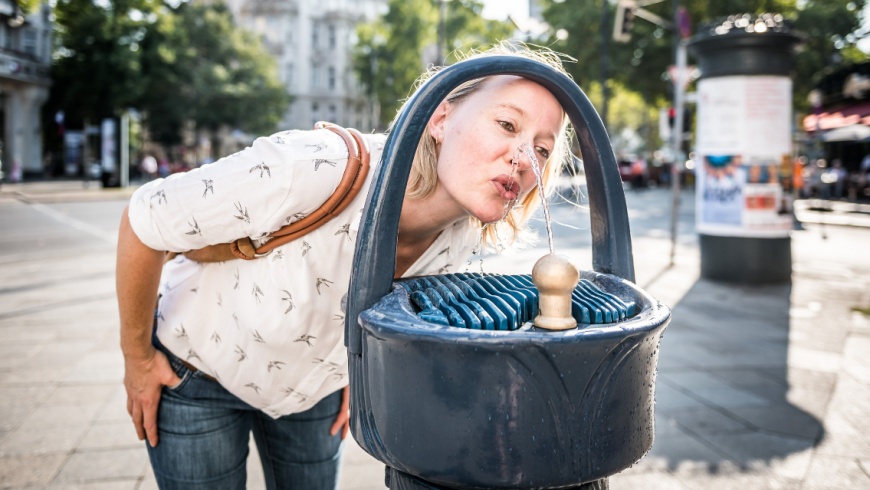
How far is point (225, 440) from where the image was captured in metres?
1.61

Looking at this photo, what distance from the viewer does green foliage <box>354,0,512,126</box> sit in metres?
44.5

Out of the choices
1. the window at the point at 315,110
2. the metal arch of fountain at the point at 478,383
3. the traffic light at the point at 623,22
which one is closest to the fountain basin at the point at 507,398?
the metal arch of fountain at the point at 478,383

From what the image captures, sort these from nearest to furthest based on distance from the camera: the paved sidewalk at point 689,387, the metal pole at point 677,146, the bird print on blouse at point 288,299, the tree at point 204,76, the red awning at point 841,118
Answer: the bird print on blouse at point 288,299 → the paved sidewalk at point 689,387 → the metal pole at point 677,146 → the red awning at point 841,118 → the tree at point 204,76

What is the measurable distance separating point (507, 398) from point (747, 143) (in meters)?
7.32

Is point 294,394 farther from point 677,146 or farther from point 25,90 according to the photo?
point 25,90

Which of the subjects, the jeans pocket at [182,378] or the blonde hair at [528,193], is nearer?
the blonde hair at [528,193]

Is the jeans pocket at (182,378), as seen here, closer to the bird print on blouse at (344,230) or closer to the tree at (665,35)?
the bird print on blouse at (344,230)

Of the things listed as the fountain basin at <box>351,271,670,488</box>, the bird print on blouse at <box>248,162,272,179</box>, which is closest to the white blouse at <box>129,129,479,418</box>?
the bird print on blouse at <box>248,162,272,179</box>

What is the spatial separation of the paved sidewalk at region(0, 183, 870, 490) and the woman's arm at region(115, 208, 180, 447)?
4.11 ft

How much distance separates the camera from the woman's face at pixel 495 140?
1076 mm

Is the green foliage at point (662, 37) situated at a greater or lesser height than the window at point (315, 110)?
lesser

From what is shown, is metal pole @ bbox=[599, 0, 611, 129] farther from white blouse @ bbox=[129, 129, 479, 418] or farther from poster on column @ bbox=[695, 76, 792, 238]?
white blouse @ bbox=[129, 129, 479, 418]

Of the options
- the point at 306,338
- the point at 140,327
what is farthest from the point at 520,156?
the point at 140,327

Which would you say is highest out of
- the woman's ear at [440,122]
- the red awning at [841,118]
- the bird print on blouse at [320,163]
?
the red awning at [841,118]
